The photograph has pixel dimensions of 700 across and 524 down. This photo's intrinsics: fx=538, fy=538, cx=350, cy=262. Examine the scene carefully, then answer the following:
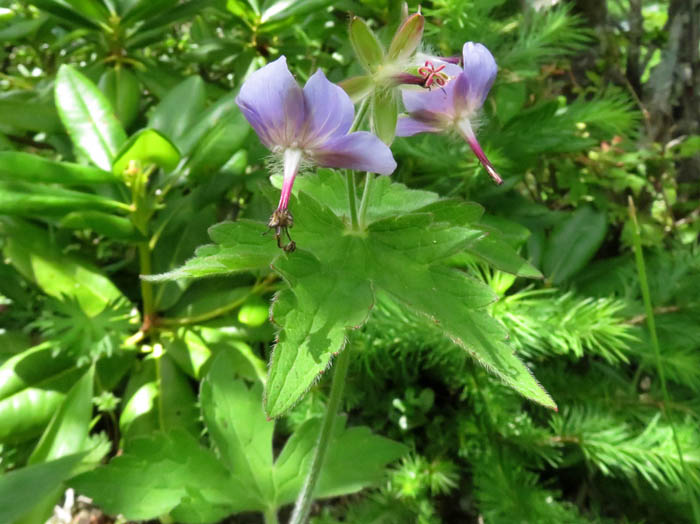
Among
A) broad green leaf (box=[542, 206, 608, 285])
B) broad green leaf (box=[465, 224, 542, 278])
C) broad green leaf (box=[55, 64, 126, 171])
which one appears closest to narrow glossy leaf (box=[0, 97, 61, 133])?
broad green leaf (box=[55, 64, 126, 171])

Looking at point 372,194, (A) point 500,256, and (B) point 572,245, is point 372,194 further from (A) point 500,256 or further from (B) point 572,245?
(B) point 572,245

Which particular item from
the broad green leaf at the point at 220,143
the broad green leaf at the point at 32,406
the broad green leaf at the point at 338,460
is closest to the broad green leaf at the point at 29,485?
the broad green leaf at the point at 32,406

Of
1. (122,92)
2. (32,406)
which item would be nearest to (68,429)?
(32,406)

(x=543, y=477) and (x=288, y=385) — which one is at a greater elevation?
(x=288, y=385)

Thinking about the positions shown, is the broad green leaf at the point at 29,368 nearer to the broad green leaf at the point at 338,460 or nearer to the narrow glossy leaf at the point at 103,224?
A: the narrow glossy leaf at the point at 103,224

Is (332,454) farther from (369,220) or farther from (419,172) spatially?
(419,172)

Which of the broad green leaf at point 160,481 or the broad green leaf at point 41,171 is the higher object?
the broad green leaf at point 41,171

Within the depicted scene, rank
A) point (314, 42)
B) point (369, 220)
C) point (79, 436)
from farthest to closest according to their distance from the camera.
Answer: point (314, 42)
point (79, 436)
point (369, 220)

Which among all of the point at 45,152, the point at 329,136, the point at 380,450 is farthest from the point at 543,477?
the point at 45,152
